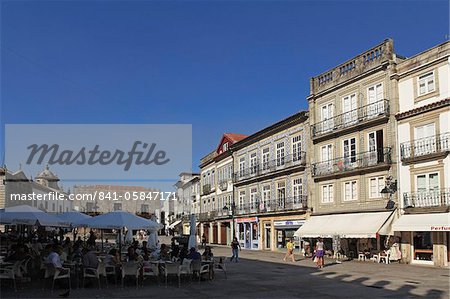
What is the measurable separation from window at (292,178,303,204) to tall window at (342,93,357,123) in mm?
7394

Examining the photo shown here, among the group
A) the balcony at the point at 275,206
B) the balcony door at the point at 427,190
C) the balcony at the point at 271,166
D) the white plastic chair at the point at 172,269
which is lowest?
the white plastic chair at the point at 172,269

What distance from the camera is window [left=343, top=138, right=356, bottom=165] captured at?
31.3m

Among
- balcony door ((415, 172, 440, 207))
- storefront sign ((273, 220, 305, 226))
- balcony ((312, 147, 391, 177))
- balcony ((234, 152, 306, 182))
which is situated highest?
balcony ((234, 152, 306, 182))

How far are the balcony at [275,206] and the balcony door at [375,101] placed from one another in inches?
361

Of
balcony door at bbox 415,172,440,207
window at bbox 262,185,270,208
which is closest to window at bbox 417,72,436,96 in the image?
balcony door at bbox 415,172,440,207

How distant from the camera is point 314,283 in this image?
682 inches

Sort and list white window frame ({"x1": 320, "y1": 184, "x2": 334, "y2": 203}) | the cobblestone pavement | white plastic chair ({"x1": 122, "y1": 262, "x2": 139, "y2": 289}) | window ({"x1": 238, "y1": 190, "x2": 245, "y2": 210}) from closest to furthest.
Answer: the cobblestone pavement < white plastic chair ({"x1": 122, "y1": 262, "x2": 139, "y2": 289}) < white window frame ({"x1": 320, "y1": 184, "x2": 334, "y2": 203}) < window ({"x1": 238, "y1": 190, "x2": 245, "y2": 210})

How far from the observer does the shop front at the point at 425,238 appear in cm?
2428

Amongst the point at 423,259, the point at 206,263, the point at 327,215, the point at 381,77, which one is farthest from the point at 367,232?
the point at 206,263

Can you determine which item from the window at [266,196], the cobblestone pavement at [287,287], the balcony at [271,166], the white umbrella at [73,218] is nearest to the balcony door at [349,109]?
A: the balcony at [271,166]

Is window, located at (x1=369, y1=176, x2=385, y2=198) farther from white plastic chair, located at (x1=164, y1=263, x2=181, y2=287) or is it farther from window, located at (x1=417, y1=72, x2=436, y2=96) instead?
white plastic chair, located at (x1=164, y1=263, x2=181, y2=287)

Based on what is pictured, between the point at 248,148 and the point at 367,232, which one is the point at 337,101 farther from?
the point at 248,148

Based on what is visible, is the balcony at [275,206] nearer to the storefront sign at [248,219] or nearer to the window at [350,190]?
the storefront sign at [248,219]

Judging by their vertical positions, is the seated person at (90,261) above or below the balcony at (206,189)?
below
